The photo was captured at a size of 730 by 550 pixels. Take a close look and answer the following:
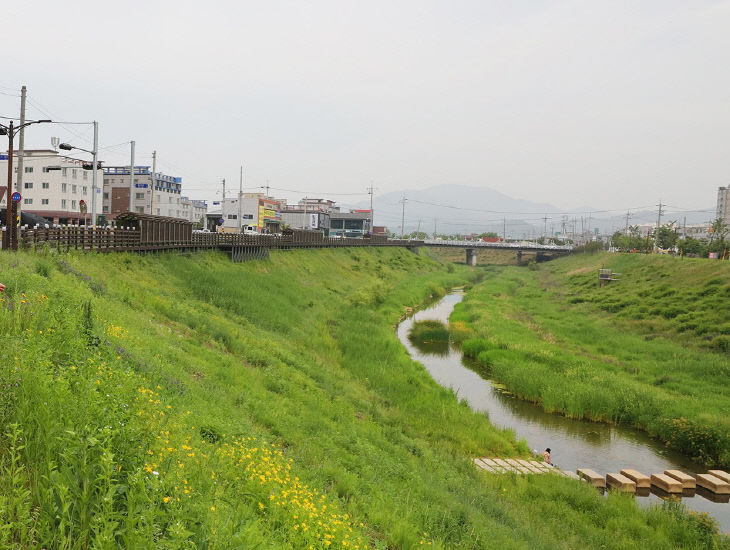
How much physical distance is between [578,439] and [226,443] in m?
18.3

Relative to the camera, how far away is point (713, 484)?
1825 centimetres

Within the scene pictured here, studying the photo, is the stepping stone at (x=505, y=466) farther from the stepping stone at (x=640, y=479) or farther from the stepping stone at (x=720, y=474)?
the stepping stone at (x=720, y=474)

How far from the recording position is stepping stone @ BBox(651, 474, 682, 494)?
58.7ft

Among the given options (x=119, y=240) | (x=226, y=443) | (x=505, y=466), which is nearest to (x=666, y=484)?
(x=505, y=466)

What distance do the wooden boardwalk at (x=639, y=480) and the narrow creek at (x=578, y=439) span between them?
0.31 metres

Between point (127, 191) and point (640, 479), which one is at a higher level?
point (127, 191)

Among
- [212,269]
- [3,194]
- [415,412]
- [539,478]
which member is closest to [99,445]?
[539,478]

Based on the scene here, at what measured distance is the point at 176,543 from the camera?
5176 mm

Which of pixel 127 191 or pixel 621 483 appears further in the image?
pixel 127 191

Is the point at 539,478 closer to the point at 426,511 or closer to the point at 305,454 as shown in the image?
the point at 426,511

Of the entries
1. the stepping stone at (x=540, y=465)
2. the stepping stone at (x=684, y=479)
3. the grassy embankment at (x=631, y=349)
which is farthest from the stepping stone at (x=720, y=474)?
the stepping stone at (x=540, y=465)

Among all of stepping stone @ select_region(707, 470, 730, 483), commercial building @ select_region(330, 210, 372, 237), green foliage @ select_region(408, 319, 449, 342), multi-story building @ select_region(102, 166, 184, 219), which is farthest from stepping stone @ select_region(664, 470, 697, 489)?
commercial building @ select_region(330, 210, 372, 237)

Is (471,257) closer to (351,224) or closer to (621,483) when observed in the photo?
(351,224)

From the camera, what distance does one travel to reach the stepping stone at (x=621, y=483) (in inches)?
690
